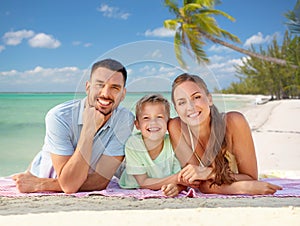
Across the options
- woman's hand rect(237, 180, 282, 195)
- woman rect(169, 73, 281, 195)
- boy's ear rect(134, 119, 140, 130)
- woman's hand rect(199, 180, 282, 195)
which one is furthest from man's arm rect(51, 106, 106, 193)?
woman's hand rect(237, 180, 282, 195)

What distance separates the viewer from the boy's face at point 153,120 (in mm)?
2619

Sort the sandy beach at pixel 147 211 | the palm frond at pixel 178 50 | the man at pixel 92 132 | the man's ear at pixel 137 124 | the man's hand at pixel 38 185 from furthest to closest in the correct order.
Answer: the man's hand at pixel 38 185
the man's ear at pixel 137 124
the man at pixel 92 132
the palm frond at pixel 178 50
the sandy beach at pixel 147 211

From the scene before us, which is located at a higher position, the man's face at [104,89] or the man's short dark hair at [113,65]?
the man's short dark hair at [113,65]

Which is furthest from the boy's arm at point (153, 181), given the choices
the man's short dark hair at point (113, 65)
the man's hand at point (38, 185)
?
the man's short dark hair at point (113, 65)

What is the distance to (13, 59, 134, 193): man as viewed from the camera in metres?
2.55

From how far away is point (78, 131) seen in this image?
8.65 ft

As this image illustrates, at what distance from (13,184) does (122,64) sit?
1369 millimetres

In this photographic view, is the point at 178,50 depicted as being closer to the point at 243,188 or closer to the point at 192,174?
the point at 192,174

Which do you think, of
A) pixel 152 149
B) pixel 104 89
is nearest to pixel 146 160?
pixel 152 149

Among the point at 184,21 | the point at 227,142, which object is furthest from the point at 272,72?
the point at 227,142

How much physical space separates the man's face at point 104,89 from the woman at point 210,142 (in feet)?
1.16

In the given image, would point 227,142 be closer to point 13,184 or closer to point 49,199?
point 49,199

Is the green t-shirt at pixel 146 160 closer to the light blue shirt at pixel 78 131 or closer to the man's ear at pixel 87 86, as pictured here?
the light blue shirt at pixel 78 131

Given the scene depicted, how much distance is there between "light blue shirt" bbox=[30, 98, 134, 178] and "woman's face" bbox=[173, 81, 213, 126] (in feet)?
1.11
